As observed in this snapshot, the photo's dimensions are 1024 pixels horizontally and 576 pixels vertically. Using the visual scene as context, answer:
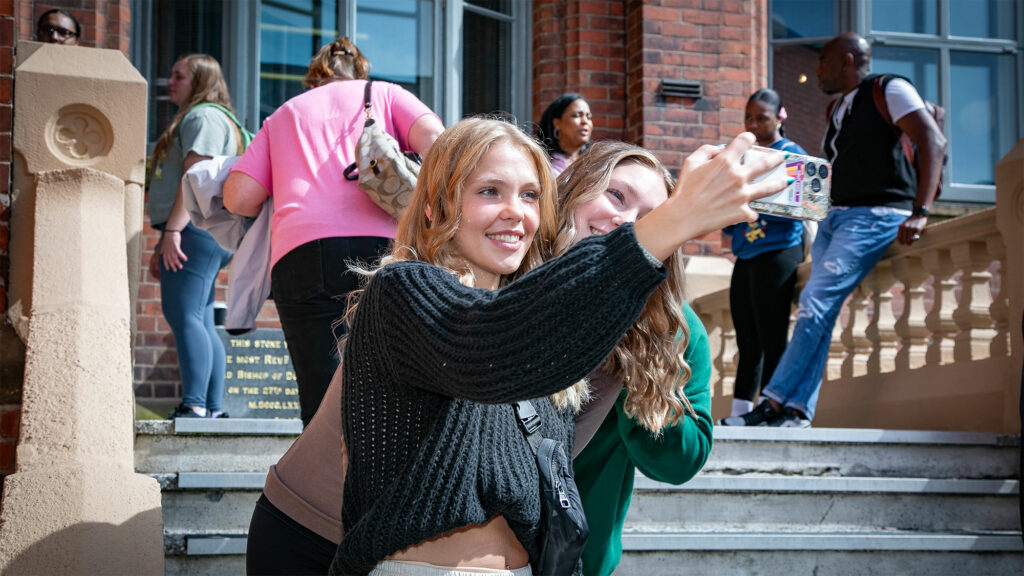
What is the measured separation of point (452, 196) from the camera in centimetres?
195

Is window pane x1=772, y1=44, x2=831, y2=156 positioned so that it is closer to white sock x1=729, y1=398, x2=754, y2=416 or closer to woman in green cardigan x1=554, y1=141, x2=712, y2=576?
white sock x1=729, y1=398, x2=754, y2=416

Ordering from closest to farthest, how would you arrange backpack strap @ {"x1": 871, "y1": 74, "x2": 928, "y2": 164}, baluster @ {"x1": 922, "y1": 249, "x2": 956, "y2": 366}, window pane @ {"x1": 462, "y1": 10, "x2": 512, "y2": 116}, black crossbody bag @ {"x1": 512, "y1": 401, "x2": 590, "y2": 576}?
1. black crossbody bag @ {"x1": 512, "y1": 401, "x2": 590, "y2": 576}
2. backpack strap @ {"x1": 871, "y1": 74, "x2": 928, "y2": 164}
3. baluster @ {"x1": 922, "y1": 249, "x2": 956, "y2": 366}
4. window pane @ {"x1": 462, "y1": 10, "x2": 512, "y2": 116}

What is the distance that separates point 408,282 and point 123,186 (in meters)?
2.73

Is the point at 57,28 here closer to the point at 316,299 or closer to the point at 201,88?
the point at 201,88

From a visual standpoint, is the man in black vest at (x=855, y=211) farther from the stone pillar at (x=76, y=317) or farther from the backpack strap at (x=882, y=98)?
the stone pillar at (x=76, y=317)

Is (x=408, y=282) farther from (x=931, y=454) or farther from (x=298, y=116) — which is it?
(x=931, y=454)

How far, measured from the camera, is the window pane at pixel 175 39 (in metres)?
7.51

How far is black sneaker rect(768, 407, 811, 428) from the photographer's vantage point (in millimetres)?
5059

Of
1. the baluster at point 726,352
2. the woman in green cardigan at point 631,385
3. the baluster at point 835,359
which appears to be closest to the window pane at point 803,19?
the baluster at point 726,352

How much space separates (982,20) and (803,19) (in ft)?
4.70

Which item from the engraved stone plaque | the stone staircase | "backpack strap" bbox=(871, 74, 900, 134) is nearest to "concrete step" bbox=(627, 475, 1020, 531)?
the stone staircase

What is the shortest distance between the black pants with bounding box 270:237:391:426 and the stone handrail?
10.9ft

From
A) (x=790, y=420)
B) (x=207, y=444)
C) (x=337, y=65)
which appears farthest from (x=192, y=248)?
(x=790, y=420)

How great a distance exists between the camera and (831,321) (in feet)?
17.1
